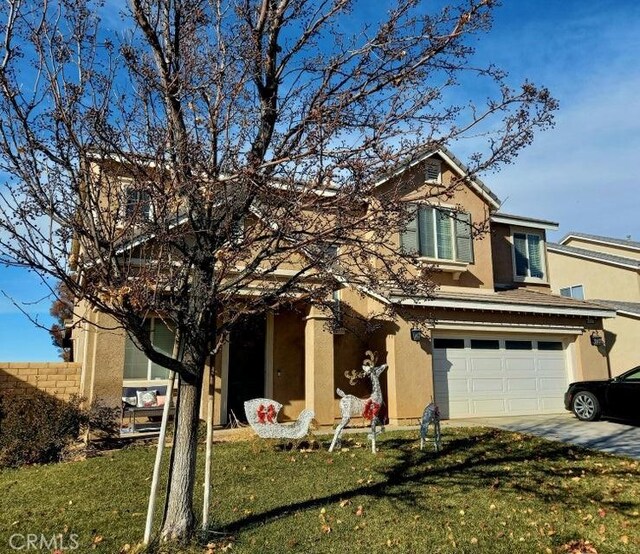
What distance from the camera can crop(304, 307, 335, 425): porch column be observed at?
13.0 metres

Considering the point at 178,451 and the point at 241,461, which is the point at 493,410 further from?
the point at 178,451

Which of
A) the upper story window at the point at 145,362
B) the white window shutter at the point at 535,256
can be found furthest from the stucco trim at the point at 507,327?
the upper story window at the point at 145,362

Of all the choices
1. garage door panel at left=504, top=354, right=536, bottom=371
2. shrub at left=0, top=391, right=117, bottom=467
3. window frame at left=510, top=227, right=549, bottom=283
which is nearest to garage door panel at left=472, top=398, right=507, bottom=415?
garage door panel at left=504, top=354, right=536, bottom=371

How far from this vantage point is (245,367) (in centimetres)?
1410

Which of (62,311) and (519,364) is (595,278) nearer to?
(519,364)

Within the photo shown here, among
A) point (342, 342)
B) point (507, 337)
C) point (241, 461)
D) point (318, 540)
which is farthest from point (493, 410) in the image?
point (318, 540)

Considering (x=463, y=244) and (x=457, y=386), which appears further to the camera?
(x=463, y=244)

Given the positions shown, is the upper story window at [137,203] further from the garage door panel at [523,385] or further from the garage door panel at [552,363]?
the garage door panel at [552,363]

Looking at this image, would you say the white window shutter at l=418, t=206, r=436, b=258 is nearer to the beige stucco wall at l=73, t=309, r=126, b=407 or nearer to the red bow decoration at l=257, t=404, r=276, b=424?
the red bow decoration at l=257, t=404, r=276, b=424

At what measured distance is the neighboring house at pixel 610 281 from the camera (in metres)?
18.7

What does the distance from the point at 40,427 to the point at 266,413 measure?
4.20 metres

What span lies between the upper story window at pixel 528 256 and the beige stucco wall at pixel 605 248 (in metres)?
8.09

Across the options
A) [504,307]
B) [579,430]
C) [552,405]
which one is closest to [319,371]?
[504,307]

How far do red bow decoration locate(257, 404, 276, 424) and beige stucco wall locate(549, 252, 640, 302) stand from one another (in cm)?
1847
